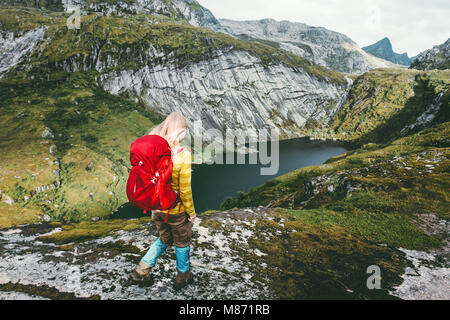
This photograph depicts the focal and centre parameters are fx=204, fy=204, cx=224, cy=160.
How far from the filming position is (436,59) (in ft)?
584

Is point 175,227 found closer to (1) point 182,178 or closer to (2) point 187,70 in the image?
(1) point 182,178

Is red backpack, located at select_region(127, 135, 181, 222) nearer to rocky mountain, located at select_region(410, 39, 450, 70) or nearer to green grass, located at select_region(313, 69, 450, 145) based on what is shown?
green grass, located at select_region(313, 69, 450, 145)

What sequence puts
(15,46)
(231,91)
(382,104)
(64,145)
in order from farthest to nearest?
(231,91), (382,104), (15,46), (64,145)

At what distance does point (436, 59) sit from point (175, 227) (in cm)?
26890

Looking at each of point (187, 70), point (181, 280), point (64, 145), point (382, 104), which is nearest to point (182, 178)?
point (181, 280)

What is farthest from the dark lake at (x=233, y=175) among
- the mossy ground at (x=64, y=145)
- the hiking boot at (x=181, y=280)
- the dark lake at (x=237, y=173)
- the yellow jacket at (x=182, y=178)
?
the yellow jacket at (x=182, y=178)

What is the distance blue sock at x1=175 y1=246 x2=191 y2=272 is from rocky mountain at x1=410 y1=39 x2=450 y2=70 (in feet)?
808

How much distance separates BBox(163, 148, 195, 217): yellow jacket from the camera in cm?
568

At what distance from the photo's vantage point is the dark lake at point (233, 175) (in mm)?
67250

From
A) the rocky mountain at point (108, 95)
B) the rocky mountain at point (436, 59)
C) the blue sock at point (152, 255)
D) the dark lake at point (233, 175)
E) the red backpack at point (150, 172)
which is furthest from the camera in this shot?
the rocky mountain at point (436, 59)

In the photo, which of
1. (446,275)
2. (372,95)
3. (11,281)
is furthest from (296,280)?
(372,95)

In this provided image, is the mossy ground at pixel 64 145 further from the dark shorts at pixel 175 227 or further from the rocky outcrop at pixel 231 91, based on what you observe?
the dark shorts at pixel 175 227

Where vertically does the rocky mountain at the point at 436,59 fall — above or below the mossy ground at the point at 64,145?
above
